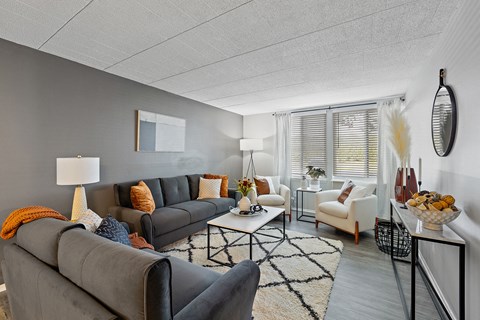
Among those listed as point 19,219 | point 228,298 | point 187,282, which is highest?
point 19,219

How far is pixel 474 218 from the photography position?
1.38 metres

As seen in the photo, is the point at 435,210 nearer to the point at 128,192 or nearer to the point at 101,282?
the point at 101,282

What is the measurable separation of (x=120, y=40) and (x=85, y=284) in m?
2.08

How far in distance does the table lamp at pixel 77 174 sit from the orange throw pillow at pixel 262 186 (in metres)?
2.88

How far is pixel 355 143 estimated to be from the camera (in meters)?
4.30

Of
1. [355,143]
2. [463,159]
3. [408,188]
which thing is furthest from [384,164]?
[463,159]

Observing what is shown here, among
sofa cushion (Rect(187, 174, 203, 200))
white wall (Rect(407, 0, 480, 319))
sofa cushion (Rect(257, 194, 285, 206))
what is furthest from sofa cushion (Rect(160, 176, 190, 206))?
white wall (Rect(407, 0, 480, 319))

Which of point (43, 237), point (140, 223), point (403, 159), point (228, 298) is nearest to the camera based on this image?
point (228, 298)

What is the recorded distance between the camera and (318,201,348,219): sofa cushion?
10.7 ft

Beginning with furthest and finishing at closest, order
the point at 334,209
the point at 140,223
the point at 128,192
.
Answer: the point at 334,209 → the point at 128,192 → the point at 140,223

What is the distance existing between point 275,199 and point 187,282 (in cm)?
285

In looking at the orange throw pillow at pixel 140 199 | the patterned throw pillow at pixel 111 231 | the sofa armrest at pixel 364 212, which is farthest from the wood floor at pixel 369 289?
the orange throw pillow at pixel 140 199

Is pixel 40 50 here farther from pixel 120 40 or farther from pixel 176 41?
pixel 176 41

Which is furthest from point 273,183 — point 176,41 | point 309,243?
point 176,41
